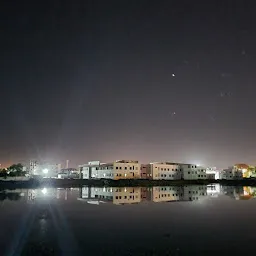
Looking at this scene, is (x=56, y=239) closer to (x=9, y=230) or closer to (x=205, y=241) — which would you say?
(x=9, y=230)

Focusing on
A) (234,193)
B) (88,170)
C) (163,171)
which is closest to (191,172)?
(163,171)

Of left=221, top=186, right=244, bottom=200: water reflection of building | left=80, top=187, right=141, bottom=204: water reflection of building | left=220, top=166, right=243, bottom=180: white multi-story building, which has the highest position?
left=220, top=166, right=243, bottom=180: white multi-story building

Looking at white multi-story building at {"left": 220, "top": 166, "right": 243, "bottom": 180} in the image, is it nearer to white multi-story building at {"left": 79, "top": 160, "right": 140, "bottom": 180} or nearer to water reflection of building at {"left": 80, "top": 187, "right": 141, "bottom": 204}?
white multi-story building at {"left": 79, "top": 160, "right": 140, "bottom": 180}

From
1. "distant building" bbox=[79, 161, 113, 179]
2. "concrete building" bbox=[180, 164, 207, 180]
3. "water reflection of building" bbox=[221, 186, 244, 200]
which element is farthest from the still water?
"concrete building" bbox=[180, 164, 207, 180]

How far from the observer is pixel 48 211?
2886 centimetres

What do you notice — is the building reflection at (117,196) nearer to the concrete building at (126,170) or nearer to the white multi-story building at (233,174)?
the concrete building at (126,170)

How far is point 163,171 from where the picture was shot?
103438 mm

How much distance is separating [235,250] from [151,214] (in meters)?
13.4

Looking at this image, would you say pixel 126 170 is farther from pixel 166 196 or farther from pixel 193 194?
pixel 166 196

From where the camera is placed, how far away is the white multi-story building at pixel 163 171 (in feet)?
331

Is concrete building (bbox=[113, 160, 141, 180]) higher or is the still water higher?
concrete building (bbox=[113, 160, 141, 180])

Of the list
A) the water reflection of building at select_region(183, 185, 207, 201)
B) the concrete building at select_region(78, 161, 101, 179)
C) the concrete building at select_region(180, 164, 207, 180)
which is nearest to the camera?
the water reflection of building at select_region(183, 185, 207, 201)

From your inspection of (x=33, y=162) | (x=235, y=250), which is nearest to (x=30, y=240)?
(x=235, y=250)

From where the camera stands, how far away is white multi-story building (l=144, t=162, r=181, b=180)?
101000mm
